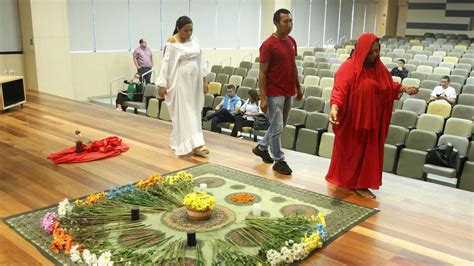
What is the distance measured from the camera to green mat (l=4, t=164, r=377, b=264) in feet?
9.56

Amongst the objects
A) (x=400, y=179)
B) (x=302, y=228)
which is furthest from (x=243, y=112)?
(x=302, y=228)

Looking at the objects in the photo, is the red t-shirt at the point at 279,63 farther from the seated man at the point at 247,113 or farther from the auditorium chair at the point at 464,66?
the auditorium chair at the point at 464,66

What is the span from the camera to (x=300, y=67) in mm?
10195

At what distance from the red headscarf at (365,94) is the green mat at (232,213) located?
622mm

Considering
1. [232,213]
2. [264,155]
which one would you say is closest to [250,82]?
[264,155]

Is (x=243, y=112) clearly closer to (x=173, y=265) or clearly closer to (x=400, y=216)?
(x=400, y=216)

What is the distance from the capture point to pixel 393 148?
5113 millimetres

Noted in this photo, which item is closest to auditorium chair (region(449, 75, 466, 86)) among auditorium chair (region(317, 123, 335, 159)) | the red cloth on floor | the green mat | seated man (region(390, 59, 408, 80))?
seated man (region(390, 59, 408, 80))

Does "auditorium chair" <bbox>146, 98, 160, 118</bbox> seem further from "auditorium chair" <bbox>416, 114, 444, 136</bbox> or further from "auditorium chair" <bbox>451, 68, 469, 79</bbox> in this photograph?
"auditorium chair" <bbox>451, 68, 469, 79</bbox>

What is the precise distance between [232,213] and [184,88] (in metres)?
1.67

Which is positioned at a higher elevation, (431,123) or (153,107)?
(431,123)

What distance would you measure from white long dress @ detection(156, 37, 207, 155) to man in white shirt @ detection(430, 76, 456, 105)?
14.6ft

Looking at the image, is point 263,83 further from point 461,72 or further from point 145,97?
point 461,72

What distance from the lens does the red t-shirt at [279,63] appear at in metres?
3.91
